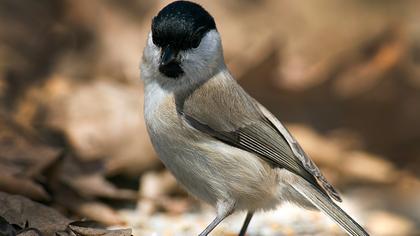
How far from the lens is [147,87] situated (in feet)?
10.8

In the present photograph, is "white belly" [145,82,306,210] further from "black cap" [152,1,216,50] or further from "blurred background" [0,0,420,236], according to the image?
"blurred background" [0,0,420,236]

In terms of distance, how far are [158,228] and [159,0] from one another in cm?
230

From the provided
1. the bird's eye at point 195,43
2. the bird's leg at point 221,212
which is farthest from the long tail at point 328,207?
the bird's eye at point 195,43

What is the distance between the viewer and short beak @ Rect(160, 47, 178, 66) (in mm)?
3080

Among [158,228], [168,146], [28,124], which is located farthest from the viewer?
[28,124]

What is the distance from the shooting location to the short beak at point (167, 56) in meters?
3.08

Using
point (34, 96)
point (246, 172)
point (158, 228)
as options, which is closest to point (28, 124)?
point (34, 96)

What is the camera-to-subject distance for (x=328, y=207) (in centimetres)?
326

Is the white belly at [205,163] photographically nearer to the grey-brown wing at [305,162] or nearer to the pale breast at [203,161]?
the pale breast at [203,161]

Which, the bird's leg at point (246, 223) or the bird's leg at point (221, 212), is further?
the bird's leg at point (246, 223)

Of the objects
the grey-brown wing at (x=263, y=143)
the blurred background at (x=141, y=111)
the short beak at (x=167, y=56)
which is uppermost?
the blurred background at (x=141, y=111)

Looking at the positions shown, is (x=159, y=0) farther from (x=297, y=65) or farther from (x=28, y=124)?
(x=28, y=124)

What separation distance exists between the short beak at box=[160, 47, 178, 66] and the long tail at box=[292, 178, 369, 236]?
27.3 inches

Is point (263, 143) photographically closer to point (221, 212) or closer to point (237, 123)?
point (237, 123)
